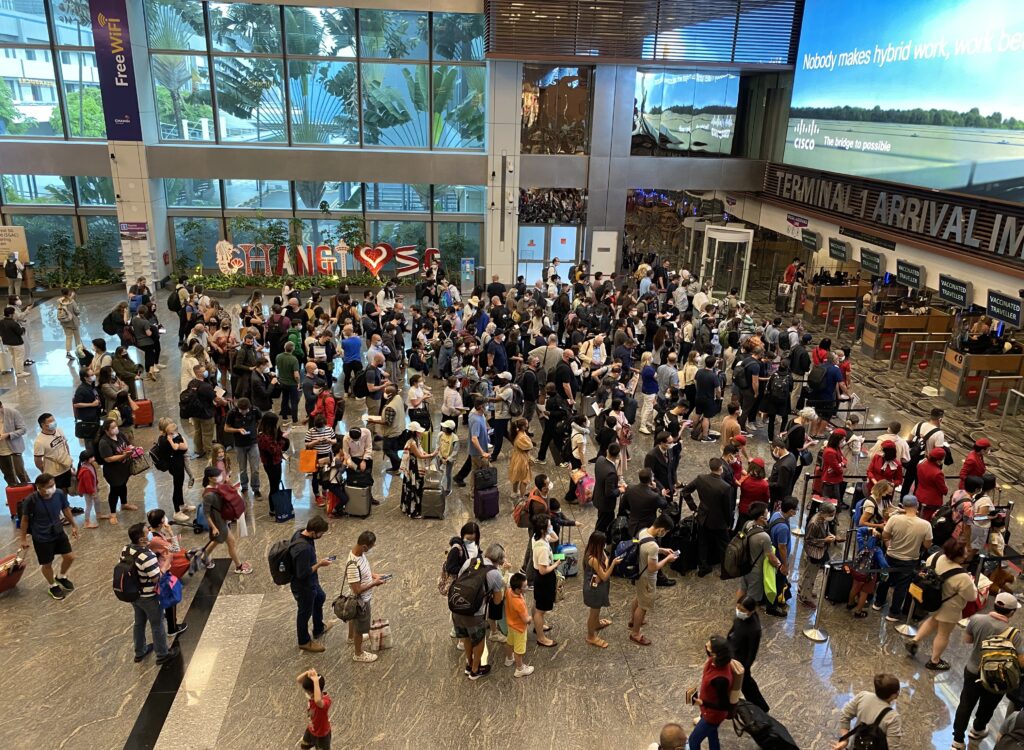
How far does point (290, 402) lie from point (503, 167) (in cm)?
1266

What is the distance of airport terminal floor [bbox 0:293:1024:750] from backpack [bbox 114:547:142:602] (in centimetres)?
88

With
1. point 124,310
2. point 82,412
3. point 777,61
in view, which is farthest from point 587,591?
point 777,61

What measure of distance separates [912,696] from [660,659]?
219cm

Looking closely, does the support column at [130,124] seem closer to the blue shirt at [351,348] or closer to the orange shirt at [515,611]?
the blue shirt at [351,348]

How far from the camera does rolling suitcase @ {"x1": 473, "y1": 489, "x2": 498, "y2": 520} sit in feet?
30.3

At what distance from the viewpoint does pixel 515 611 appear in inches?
249

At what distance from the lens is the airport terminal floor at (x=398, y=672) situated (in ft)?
20.0

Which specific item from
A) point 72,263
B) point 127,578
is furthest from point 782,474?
point 72,263

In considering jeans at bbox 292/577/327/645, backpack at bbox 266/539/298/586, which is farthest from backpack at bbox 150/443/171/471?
backpack at bbox 266/539/298/586

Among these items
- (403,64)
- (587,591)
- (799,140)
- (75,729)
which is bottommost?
(75,729)

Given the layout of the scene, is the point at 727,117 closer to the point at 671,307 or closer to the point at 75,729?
the point at 671,307

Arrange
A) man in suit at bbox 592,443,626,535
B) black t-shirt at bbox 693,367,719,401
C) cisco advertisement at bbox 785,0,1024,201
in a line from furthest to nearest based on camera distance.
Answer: cisco advertisement at bbox 785,0,1024,201 → black t-shirt at bbox 693,367,719,401 → man in suit at bbox 592,443,626,535

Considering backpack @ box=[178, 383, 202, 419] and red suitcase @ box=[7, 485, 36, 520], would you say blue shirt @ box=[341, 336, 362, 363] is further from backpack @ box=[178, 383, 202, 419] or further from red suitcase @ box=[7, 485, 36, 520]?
red suitcase @ box=[7, 485, 36, 520]

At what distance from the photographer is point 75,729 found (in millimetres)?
6020
